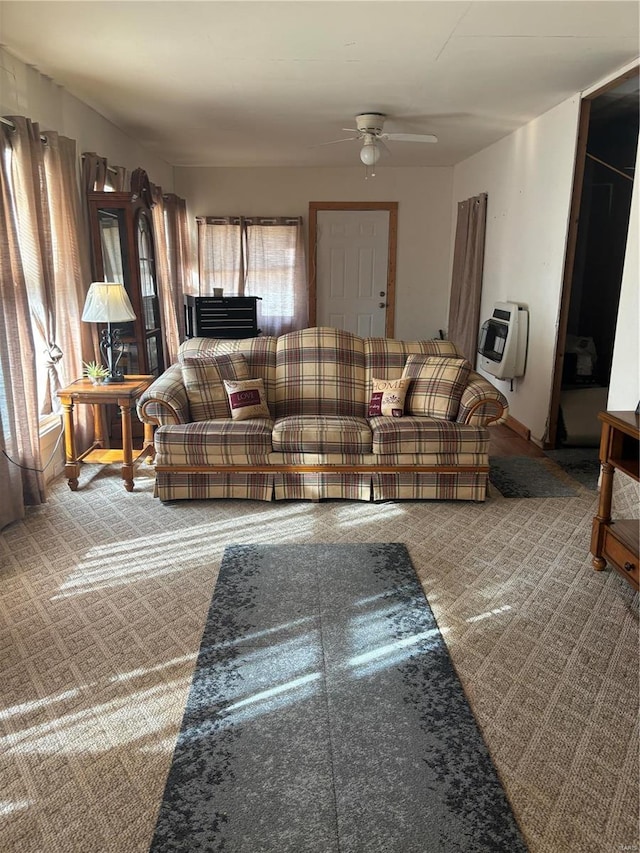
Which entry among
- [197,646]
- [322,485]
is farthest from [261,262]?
[197,646]

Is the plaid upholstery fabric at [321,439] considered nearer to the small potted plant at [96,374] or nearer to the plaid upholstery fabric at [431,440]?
the plaid upholstery fabric at [431,440]

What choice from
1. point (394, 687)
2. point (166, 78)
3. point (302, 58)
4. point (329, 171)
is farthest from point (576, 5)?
point (329, 171)

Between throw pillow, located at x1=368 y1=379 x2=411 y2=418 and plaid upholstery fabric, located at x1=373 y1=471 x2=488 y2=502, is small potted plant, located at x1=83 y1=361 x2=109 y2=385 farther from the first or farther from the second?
plaid upholstery fabric, located at x1=373 y1=471 x2=488 y2=502

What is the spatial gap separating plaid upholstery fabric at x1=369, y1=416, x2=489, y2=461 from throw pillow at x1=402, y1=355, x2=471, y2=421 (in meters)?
0.24

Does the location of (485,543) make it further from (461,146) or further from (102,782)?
(461,146)

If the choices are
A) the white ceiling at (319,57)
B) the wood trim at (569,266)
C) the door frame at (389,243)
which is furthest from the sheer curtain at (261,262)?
the wood trim at (569,266)

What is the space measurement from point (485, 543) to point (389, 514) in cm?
57

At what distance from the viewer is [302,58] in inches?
139

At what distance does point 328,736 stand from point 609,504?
5.54ft

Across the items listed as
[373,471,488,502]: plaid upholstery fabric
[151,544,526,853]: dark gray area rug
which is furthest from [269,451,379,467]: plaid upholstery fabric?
[151,544,526,853]: dark gray area rug

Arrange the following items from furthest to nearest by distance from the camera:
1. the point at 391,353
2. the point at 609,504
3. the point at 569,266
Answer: the point at 569,266
the point at 391,353
the point at 609,504

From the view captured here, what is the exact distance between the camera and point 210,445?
3711mm

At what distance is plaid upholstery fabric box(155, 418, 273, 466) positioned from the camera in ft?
12.2

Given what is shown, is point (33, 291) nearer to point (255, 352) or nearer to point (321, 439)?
point (255, 352)
